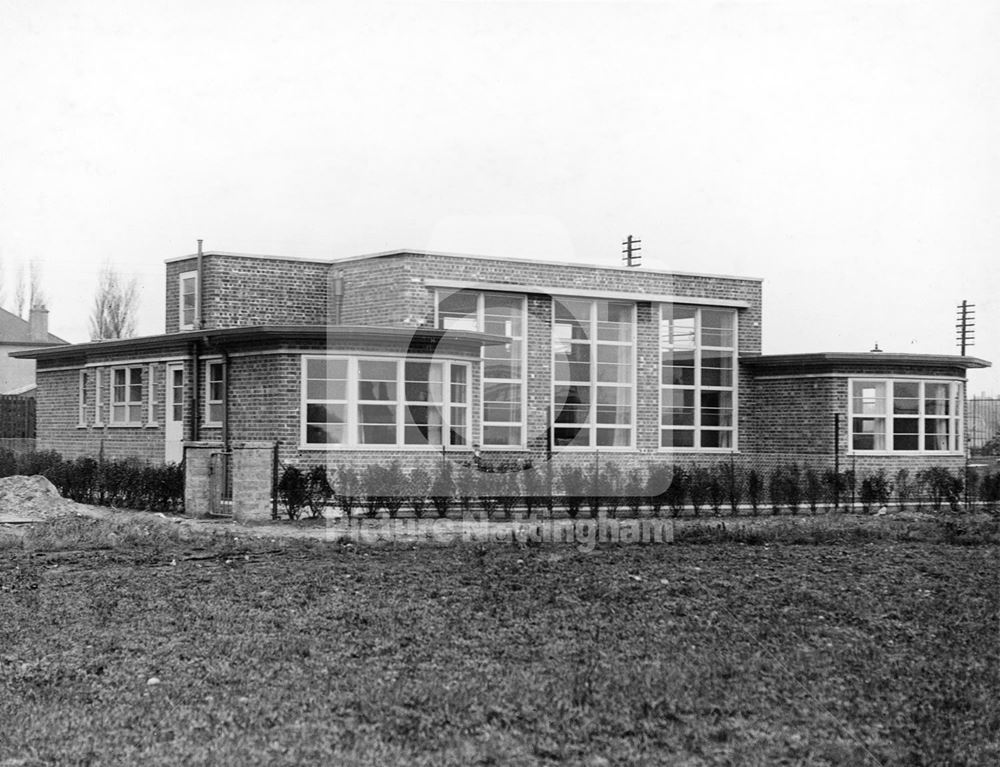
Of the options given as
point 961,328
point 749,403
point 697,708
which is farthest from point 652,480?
point 961,328

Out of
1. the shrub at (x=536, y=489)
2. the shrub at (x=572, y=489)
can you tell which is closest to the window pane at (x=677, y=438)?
the shrub at (x=572, y=489)

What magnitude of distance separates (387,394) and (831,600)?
12966 millimetres

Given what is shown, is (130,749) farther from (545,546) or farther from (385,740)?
(545,546)

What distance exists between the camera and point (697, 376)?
29.6 m

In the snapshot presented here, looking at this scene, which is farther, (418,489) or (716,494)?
(716,494)

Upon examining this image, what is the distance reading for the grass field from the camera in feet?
19.7

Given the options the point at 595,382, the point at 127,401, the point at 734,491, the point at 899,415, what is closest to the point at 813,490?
the point at 734,491

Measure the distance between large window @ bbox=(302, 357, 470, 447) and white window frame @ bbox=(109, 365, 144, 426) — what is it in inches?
249

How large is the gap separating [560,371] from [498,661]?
20114mm

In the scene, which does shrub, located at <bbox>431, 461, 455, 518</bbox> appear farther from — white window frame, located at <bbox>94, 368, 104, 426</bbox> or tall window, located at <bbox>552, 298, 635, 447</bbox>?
white window frame, located at <bbox>94, 368, 104, 426</bbox>

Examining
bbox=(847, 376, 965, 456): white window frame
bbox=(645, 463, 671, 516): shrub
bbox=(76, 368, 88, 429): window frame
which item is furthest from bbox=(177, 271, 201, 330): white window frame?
bbox=(847, 376, 965, 456): white window frame

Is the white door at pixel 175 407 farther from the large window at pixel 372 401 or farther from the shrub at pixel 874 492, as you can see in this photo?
the shrub at pixel 874 492

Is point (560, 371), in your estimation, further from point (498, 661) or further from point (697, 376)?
point (498, 661)

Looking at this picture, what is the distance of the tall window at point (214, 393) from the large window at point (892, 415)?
48.4 ft
